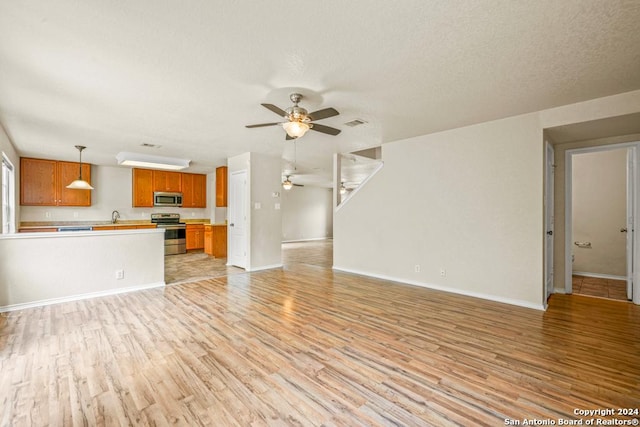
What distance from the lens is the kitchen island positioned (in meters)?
3.53

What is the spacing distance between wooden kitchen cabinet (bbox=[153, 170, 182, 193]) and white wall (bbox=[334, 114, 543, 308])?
18.8 feet

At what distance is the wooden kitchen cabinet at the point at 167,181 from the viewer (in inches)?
306

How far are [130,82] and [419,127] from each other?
3.73 meters

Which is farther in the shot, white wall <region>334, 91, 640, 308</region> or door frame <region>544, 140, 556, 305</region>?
door frame <region>544, 140, 556, 305</region>

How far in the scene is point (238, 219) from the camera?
245 inches

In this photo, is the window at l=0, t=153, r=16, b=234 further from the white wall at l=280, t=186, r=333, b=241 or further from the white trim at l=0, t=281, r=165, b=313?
the white wall at l=280, t=186, r=333, b=241

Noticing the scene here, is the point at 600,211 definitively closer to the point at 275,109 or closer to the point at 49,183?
the point at 275,109

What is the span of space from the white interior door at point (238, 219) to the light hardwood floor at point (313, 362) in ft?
7.38

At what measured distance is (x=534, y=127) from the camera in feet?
11.6

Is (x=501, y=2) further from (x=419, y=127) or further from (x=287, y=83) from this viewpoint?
(x=419, y=127)

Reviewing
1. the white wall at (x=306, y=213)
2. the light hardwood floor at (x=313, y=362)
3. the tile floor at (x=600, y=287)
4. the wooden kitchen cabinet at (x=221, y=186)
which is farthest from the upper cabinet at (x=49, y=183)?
→ the tile floor at (x=600, y=287)

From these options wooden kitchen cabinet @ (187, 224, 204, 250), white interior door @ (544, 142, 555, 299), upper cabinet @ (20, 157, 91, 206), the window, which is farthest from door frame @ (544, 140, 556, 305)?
upper cabinet @ (20, 157, 91, 206)

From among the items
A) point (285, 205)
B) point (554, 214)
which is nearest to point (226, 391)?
point (554, 214)

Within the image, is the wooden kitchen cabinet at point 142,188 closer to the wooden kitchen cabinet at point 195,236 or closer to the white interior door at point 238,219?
the wooden kitchen cabinet at point 195,236
